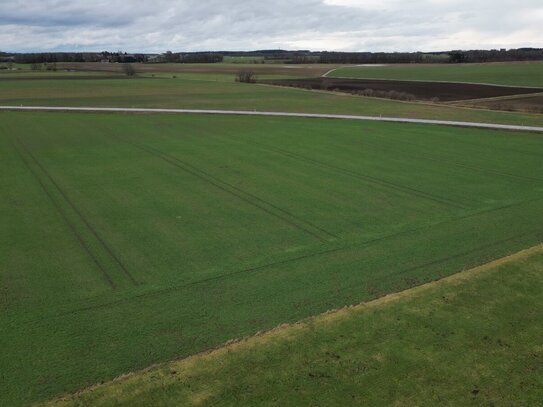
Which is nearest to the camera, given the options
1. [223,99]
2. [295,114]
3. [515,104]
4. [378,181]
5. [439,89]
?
[378,181]

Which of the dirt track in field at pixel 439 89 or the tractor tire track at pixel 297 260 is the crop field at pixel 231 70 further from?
the tractor tire track at pixel 297 260

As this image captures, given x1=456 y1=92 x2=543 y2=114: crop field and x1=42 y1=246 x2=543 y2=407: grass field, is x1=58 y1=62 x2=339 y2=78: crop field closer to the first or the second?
x1=456 y1=92 x2=543 y2=114: crop field

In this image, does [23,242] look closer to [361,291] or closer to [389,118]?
[361,291]

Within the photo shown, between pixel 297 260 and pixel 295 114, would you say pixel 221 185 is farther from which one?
pixel 295 114

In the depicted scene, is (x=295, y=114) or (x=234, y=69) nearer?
(x=295, y=114)

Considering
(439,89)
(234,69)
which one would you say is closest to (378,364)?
(439,89)

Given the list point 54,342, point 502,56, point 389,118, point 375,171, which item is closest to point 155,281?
point 54,342
